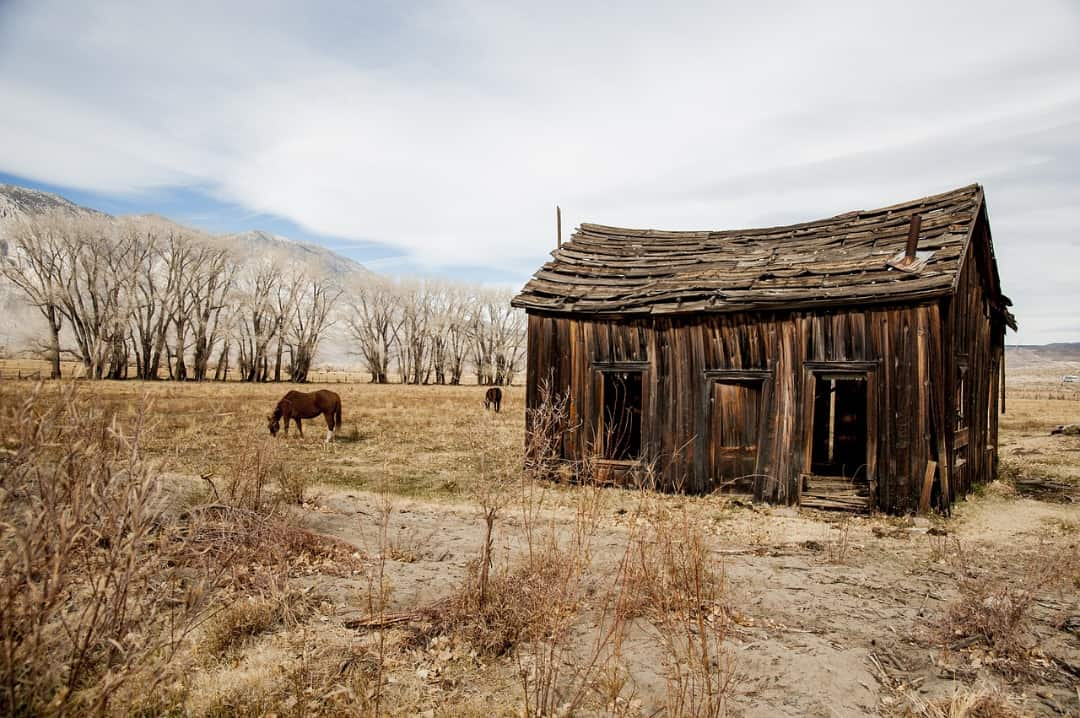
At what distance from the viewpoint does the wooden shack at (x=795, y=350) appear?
9.38m

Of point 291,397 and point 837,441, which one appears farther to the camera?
point 291,397

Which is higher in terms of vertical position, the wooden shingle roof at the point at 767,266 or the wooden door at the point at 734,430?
the wooden shingle roof at the point at 767,266

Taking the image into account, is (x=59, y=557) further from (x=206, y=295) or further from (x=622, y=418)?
(x=206, y=295)

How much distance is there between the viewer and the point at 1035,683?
160 inches

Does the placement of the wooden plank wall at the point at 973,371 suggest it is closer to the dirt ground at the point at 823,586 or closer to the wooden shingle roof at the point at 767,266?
the wooden shingle roof at the point at 767,266

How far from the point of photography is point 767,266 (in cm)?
1145

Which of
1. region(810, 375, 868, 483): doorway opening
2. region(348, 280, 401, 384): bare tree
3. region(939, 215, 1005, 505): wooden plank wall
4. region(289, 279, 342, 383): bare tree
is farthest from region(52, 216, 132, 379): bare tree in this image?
region(939, 215, 1005, 505): wooden plank wall

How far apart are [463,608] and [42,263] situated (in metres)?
50.4

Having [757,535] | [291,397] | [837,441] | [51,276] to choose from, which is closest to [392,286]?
[51,276]

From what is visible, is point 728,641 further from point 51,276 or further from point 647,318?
point 51,276

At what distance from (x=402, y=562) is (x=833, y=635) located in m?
4.01

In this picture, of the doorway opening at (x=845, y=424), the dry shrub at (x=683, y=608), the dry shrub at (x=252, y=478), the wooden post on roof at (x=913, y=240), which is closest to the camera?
the dry shrub at (x=683, y=608)

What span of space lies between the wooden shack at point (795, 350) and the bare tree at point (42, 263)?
42.2 m

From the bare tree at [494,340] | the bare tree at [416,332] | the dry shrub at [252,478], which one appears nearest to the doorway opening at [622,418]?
the dry shrub at [252,478]
